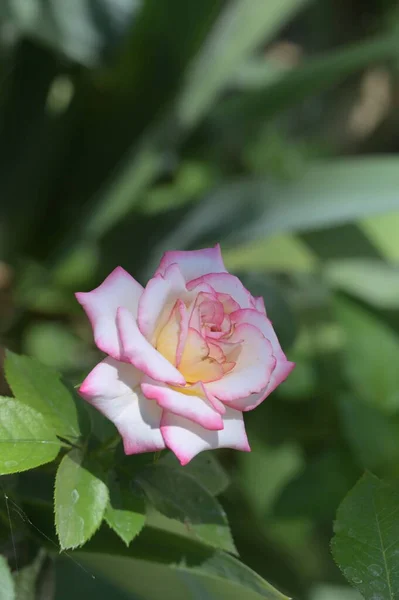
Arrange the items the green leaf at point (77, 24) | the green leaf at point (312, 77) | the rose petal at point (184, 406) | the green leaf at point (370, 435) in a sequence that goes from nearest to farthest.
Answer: the rose petal at point (184, 406), the green leaf at point (370, 435), the green leaf at point (77, 24), the green leaf at point (312, 77)

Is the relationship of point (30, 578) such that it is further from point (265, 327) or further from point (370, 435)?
point (370, 435)

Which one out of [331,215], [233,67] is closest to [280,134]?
[233,67]

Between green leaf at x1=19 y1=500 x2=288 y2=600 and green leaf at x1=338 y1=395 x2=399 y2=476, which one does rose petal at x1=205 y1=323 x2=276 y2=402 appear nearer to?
green leaf at x1=19 y1=500 x2=288 y2=600

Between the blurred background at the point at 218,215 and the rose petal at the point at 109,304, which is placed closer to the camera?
the rose petal at the point at 109,304

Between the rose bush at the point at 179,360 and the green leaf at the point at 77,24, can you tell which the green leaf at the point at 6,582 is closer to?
the rose bush at the point at 179,360

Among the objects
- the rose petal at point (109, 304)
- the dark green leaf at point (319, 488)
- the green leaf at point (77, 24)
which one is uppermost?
the green leaf at point (77, 24)

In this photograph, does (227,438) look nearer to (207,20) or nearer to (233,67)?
(207,20)

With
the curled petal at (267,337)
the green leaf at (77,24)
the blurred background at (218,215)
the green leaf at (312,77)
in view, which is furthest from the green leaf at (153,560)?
the green leaf at (312,77)

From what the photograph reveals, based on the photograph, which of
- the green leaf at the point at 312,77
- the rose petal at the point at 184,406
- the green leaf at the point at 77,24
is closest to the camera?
the rose petal at the point at 184,406

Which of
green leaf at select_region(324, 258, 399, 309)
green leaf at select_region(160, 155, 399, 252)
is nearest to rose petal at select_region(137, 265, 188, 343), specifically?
green leaf at select_region(160, 155, 399, 252)
